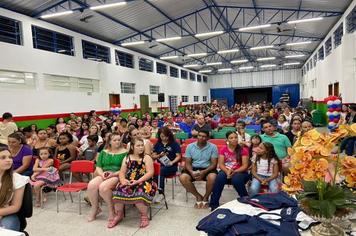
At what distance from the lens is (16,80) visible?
27.7 feet

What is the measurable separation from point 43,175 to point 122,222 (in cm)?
160

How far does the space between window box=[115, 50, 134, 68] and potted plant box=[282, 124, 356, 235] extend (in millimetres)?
13320

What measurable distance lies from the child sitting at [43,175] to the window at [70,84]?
6015 mm

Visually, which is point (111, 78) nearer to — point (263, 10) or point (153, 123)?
point (153, 123)

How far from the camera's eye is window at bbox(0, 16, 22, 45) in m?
8.12

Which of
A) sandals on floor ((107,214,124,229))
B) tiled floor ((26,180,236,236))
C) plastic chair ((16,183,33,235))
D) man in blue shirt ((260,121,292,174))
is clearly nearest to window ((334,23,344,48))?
man in blue shirt ((260,121,292,174))

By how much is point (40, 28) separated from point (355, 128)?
10300 millimetres

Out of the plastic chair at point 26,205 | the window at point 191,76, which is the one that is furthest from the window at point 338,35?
the window at point 191,76

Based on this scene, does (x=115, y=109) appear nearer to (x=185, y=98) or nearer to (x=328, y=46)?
(x=185, y=98)

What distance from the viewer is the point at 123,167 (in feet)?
12.0

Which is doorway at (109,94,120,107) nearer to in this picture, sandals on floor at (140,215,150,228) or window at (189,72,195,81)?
sandals on floor at (140,215,150,228)

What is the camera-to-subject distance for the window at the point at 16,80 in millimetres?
8045

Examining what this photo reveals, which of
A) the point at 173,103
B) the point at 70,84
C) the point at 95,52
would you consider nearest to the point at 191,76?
the point at 173,103

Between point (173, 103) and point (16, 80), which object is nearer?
→ point (16, 80)
